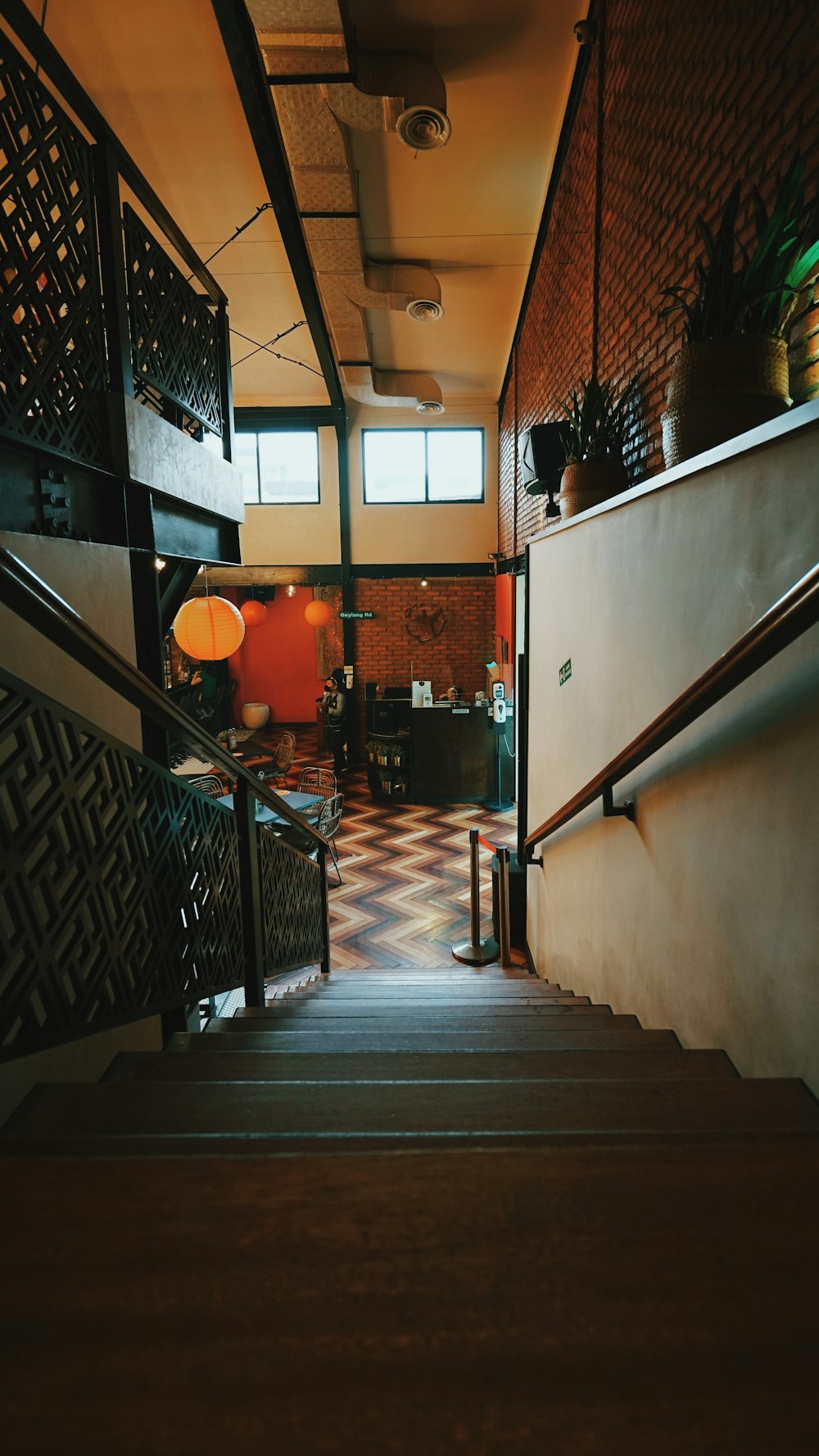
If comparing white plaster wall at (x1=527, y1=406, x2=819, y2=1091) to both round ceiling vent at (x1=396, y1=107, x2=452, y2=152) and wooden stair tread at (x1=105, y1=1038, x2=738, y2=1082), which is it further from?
round ceiling vent at (x1=396, y1=107, x2=452, y2=152)

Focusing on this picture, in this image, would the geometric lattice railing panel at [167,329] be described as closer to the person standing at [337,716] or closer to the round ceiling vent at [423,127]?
the round ceiling vent at [423,127]

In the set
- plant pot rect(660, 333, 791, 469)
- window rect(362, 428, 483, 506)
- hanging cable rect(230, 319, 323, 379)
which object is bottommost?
plant pot rect(660, 333, 791, 469)

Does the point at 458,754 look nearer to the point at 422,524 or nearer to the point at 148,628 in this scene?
the point at 422,524

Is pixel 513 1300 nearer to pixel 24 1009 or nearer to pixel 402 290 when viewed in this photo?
pixel 24 1009

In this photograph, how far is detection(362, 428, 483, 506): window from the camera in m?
10.2

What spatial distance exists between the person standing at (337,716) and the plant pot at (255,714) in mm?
3031

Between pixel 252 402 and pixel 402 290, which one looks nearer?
pixel 402 290

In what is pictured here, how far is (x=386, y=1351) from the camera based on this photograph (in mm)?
729

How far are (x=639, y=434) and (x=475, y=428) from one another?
7.29 m

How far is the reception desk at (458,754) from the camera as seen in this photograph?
8.74 metres

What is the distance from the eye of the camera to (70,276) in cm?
207

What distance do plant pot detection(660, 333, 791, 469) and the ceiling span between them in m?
3.32

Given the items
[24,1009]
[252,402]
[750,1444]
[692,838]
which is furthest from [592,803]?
[252,402]

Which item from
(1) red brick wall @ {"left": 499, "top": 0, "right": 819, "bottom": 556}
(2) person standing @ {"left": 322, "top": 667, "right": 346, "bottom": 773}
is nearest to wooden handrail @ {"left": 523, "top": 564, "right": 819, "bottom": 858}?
(1) red brick wall @ {"left": 499, "top": 0, "right": 819, "bottom": 556}
